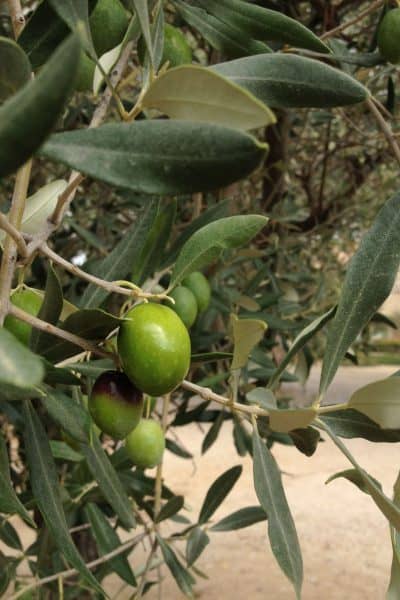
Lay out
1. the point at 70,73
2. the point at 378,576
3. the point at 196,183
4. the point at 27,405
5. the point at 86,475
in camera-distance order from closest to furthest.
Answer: the point at 70,73 < the point at 196,183 < the point at 27,405 < the point at 86,475 < the point at 378,576

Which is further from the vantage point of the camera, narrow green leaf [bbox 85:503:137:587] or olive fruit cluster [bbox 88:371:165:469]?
narrow green leaf [bbox 85:503:137:587]

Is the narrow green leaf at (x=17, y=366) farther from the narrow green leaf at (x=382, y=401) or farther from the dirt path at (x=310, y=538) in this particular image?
the dirt path at (x=310, y=538)

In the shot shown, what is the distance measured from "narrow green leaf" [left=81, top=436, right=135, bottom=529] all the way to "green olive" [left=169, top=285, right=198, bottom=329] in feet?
1.14

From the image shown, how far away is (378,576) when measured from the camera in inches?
123

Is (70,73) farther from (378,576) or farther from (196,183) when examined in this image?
(378,576)

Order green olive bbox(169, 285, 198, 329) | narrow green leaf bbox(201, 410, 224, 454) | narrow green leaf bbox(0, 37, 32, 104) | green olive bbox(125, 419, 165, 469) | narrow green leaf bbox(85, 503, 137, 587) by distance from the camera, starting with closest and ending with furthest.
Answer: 1. narrow green leaf bbox(0, 37, 32, 104)
2. green olive bbox(125, 419, 165, 469)
3. green olive bbox(169, 285, 198, 329)
4. narrow green leaf bbox(85, 503, 137, 587)
5. narrow green leaf bbox(201, 410, 224, 454)

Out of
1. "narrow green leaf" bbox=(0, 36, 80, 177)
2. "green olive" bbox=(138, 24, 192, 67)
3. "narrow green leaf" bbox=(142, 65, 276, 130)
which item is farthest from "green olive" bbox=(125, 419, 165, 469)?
"narrow green leaf" bbox=(0, 36, 80, 177)

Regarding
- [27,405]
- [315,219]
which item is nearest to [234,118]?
[27,405]

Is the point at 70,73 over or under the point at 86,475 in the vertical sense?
over

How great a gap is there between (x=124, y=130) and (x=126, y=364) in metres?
0.25

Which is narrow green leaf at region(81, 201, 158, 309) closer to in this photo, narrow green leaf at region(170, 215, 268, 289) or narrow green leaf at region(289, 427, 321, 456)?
narrow green leaf at region(170, 215, 268, 289)

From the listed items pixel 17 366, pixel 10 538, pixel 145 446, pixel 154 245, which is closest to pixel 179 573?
pixel 10 538

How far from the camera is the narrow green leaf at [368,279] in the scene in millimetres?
693

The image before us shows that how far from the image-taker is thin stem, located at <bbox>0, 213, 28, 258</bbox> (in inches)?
18.4
